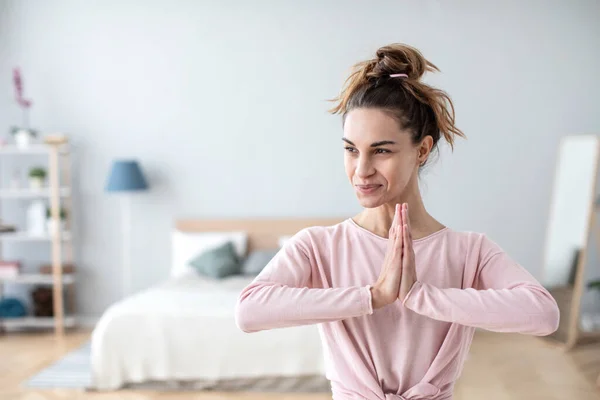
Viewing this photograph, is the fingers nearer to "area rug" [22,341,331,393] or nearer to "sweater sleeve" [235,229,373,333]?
"sweater sleeve" [235,229,373,333]

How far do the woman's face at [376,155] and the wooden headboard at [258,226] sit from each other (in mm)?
3787

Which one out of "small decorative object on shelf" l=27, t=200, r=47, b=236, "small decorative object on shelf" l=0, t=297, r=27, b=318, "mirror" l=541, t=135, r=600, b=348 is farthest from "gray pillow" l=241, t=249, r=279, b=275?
"mirror" l=541, t=135, r=600, b=348

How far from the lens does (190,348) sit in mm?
3504

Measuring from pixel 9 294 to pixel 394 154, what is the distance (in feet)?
16.2

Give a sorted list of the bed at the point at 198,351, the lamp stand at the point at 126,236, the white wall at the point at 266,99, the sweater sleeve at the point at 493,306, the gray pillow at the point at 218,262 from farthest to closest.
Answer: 1. the lamp stand at the point at 126,236
2. the white wall at the point at 266,99
3. the gray pillow at the point at 218,262
4. the bed at the point at 198,351
5. the sweater sleeve at the point at 493,306

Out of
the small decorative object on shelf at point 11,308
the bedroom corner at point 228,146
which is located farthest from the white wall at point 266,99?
the small decorative object on shelf at point 11,308

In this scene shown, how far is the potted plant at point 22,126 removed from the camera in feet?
15.7

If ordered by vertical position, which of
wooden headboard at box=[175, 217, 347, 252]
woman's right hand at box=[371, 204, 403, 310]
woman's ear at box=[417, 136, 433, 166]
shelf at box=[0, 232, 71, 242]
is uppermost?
woman's ear at box=[417, 136, 433, 166]

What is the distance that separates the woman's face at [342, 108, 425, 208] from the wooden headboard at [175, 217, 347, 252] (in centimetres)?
379

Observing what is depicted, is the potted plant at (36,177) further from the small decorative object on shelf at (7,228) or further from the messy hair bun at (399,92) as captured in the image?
the messy hair bun at (399,92)

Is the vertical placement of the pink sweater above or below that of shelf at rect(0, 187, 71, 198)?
above

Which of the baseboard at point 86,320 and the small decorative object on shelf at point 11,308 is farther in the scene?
the baseboard at point 86,320

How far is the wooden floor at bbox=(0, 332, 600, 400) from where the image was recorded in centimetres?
345

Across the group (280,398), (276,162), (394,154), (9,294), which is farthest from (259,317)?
(9,294)
